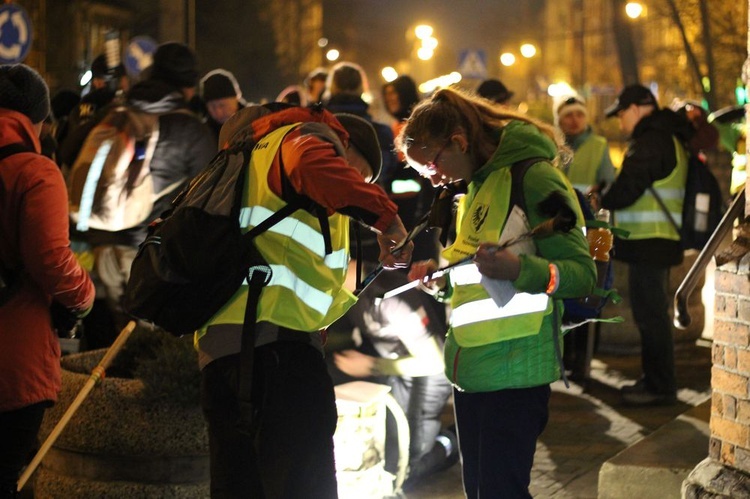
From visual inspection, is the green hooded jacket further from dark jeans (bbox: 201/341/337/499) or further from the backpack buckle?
the backpack buckle

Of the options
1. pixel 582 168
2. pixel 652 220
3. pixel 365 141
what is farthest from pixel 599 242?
pixel 582 168

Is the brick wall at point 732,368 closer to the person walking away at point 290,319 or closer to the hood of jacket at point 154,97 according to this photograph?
the person walking away at point 290,319

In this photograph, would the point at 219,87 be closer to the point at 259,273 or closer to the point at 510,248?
the point at 259,273

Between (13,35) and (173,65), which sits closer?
(173,65)

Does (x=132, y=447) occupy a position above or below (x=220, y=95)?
below

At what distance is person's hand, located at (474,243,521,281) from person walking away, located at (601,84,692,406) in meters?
4.67

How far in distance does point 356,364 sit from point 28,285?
232cm

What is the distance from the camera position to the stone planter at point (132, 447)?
5.26 metres

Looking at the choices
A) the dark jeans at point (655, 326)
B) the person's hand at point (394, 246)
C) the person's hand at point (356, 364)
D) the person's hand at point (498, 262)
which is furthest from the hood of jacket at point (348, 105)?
the person's hand at point (498, 262)

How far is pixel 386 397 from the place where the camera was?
19.3ft

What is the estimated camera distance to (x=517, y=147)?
13.2 feet

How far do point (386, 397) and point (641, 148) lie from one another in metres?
3.24

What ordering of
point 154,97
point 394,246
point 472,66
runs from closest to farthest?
1. point 394,246
2. point 154,97
3. point 472,66

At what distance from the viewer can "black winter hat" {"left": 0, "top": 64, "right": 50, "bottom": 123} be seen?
15.9ft
